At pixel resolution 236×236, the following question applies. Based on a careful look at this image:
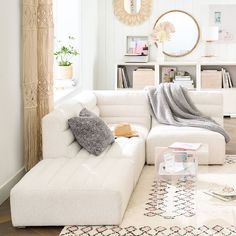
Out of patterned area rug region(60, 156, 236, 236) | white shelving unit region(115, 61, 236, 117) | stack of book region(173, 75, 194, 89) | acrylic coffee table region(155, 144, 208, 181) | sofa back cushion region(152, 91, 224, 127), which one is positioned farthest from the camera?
stack of book region(173, 75, 194, 89)

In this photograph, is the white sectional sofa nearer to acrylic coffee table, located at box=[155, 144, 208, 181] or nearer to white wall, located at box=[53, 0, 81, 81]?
acrylic coffee table, located at box=[155, 144, 208, 181]

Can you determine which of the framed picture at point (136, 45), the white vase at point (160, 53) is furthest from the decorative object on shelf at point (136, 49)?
the white vase at point (160, 53)

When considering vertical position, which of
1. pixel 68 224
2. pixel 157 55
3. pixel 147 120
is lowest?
pixel 68 224

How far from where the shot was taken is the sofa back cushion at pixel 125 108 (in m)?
6.64

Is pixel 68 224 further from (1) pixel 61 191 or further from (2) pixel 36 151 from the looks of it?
(2) pixel 36 151

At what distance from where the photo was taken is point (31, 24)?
5352 millimetres

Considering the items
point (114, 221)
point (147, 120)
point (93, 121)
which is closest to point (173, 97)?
point (147, 120)

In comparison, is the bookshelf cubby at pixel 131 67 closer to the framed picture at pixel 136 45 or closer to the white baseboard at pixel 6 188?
the framed picture at pixel 136 45

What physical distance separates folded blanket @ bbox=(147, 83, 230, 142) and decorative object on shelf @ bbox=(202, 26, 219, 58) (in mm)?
2671

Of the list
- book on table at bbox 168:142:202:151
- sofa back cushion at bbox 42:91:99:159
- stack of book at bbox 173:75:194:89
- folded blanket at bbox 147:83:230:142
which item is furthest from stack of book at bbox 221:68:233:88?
sofa back cushion at bbox 42:91:99:159

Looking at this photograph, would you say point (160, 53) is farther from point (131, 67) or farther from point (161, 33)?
point (131, 67)

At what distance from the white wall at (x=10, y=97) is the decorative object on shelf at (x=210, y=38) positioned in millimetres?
4446

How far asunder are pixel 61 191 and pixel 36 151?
1.37 meters

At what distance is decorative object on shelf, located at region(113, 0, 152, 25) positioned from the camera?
Result: 30.6 ft
